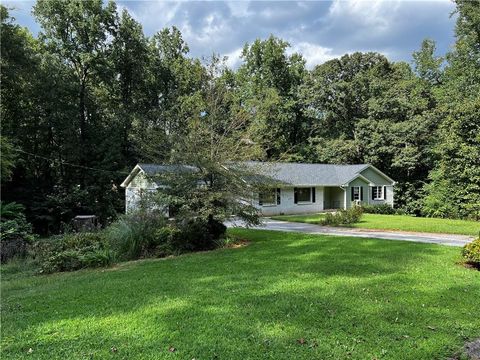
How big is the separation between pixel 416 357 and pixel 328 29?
432 inches

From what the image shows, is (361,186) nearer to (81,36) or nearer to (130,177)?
(130,177)

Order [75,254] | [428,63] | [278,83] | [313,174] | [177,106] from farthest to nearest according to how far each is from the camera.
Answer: [278,83]
[428,63]
[313,174]
[177,106]
[75,254]

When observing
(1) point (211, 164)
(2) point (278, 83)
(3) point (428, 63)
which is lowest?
(1) point (211, 164)

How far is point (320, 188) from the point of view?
1198 inches

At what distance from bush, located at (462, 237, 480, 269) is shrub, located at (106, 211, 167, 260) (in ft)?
26.5

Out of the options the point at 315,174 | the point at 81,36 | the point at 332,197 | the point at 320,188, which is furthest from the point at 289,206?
the point at 81,36

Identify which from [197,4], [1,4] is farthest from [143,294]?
[1,4]

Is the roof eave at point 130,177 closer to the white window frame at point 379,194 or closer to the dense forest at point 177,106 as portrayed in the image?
the dense forest at point 177,106

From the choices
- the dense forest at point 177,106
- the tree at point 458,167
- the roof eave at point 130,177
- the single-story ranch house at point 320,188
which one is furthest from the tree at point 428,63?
the roof eave at point 130,177

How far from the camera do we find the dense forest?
83.1ft

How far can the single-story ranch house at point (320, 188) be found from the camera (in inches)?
1070

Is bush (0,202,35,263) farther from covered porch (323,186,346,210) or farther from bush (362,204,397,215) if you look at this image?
covered porch (323,186,346,210)

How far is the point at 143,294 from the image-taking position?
6156 mm

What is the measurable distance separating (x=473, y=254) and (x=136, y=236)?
28.4 feet
